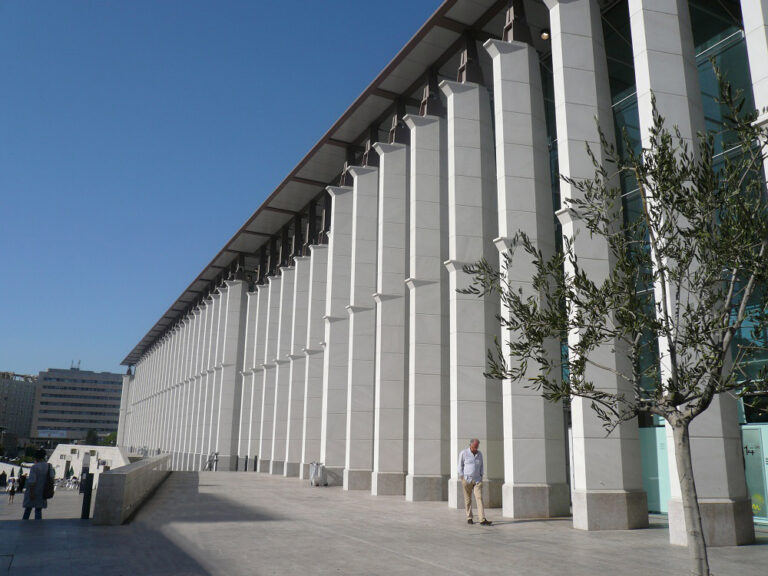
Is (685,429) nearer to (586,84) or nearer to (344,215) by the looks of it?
(586,84)

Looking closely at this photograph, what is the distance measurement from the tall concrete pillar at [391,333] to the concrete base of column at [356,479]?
1.40 m

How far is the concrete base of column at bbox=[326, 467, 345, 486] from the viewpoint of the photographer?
2652cm

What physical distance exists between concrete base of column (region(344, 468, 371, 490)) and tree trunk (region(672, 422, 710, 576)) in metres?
18.4

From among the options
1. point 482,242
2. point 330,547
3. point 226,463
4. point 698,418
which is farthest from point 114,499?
point 226,463

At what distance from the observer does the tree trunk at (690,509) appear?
6320 mm

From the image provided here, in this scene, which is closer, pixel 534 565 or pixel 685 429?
pixel 685 429

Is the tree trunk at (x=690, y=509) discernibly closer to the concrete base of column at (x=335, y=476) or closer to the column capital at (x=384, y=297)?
the column capital at (x=384, y=297)

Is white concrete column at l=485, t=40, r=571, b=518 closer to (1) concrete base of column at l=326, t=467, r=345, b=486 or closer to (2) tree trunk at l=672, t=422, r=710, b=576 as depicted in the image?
(2) tree trunk at l=672, t=422, r=710, b=576

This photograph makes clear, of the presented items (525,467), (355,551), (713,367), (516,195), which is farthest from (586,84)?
(355,551)

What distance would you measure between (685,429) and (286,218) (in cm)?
3406

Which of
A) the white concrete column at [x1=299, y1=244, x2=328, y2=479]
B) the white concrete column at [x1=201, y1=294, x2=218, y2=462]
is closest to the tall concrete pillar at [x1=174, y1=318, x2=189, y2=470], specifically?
the white concrete column at [x1=201, y1=294, x2=218, y2=462]

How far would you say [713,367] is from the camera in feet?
21.3

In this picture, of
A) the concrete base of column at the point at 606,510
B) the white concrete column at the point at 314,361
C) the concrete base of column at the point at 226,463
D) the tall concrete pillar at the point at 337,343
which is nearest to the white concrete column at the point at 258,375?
the concrete base of column at the point at 226,463

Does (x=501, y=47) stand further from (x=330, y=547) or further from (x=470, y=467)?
(x=330, y=547)
